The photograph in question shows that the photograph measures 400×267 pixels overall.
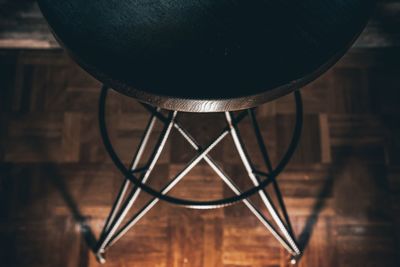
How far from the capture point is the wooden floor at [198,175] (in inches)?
48.7

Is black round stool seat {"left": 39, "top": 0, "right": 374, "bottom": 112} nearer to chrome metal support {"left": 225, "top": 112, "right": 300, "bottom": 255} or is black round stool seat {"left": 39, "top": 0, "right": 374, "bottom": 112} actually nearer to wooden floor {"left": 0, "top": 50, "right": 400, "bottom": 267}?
chrome metal support {"left": 225, "top": 112, "right": 300, "bottom": 255}

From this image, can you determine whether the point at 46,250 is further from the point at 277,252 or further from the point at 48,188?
the point at 277,252

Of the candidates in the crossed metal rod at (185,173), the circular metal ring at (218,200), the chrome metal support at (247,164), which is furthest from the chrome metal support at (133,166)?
the chrome metal support at (247,164)

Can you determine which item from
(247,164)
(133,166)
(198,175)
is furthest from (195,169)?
(247,164)

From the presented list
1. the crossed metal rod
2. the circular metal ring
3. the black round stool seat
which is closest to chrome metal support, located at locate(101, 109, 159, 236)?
the crossed metal rod

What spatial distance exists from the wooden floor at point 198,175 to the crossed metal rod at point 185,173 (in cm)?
12

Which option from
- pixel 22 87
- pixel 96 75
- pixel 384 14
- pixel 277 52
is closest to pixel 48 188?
pixel 22 87

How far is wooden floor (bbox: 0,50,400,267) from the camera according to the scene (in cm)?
124

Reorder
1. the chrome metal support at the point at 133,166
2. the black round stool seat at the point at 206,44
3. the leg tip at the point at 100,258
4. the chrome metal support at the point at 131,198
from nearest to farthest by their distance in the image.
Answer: the black round stool seat at the point at 206,44, the chrome metal support at the point at 131,198, the chrome metal support at the point at 133,166, the leg tip at the point at 100,258

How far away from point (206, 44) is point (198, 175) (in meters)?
0.77

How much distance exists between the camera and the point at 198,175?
130 centimetres

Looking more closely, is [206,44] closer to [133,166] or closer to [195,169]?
[133,166]

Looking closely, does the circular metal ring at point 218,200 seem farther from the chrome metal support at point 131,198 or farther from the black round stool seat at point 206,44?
the black round stool seat at point 206,44

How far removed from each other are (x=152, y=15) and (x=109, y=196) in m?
0.81
